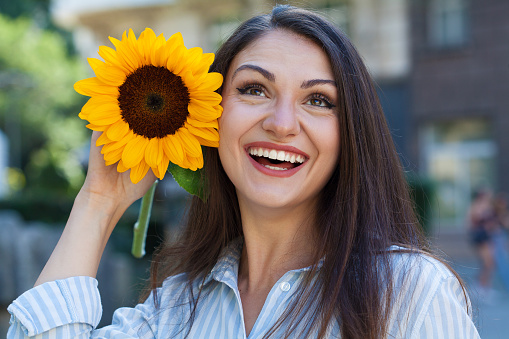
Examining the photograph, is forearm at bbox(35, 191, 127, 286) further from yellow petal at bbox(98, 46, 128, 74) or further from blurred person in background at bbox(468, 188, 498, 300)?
blurred person in background at bbox(468, 188, 498, 300)

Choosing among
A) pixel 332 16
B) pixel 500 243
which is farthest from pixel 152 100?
pixel 332 16

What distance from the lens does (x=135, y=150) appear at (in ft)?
6.38

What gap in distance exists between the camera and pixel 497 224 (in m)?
9.17

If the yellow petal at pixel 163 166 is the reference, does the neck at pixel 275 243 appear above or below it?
below

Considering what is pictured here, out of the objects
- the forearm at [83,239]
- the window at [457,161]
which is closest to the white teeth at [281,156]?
the forearm at [83,239]

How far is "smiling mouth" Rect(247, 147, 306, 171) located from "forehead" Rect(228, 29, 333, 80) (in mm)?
262

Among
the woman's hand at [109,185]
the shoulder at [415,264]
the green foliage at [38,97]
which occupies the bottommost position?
the shoulder at [415,264]

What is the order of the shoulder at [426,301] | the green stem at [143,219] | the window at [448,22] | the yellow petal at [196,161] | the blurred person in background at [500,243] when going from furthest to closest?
→ the window at [448,22] < the blurred person in background at [500,243] < the green stem at [143,219] < the yellow petal at [196,161] < the shoulder at [426,301]

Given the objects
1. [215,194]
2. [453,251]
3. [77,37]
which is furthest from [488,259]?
[77,37]

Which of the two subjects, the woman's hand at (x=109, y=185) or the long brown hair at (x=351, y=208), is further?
the woman's hand at (x=109, y=185)

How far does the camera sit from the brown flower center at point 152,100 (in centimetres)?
193

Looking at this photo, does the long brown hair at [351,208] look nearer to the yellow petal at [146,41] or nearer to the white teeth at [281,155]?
the white teeth at [281,155]

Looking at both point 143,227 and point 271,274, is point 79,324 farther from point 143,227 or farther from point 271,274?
point 271,274

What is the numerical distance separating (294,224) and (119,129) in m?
0.69
